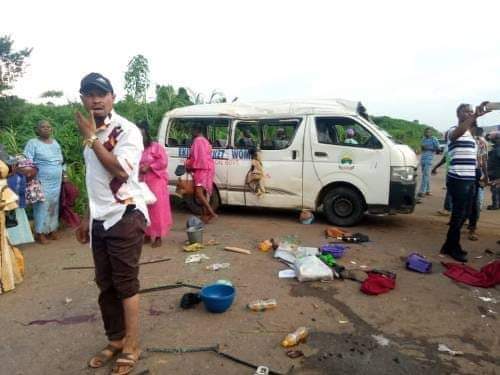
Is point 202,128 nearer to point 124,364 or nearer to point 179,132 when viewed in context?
point 179,132

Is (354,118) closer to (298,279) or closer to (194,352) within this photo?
(298,279)

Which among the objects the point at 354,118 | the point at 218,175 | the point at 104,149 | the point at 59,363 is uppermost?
the point at 354,118

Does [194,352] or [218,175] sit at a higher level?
[218,175]

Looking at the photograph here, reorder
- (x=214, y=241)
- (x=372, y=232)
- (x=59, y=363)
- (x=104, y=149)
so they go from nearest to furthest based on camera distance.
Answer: (x=104, y=149) → (x=59, y=363) → (x=214, y=241) → (x=372, y=232)

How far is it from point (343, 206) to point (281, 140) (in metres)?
1.60

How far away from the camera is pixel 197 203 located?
7.93 m

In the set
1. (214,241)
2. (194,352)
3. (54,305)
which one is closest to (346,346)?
(194,352)

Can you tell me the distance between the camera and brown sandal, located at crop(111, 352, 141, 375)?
270 cm

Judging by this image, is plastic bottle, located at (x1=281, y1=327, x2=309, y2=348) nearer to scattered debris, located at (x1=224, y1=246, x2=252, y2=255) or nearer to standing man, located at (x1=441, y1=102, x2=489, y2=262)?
scattered debris, located at (x1=224, y1=246, x2=252, y2=255)

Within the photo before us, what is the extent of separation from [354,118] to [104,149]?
5.03 m

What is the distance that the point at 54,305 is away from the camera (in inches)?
154

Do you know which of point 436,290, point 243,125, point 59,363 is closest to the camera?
point 59,363

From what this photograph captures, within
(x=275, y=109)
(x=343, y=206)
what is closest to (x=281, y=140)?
(x=275, y=109)

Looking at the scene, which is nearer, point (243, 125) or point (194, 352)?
point (194, 352)
